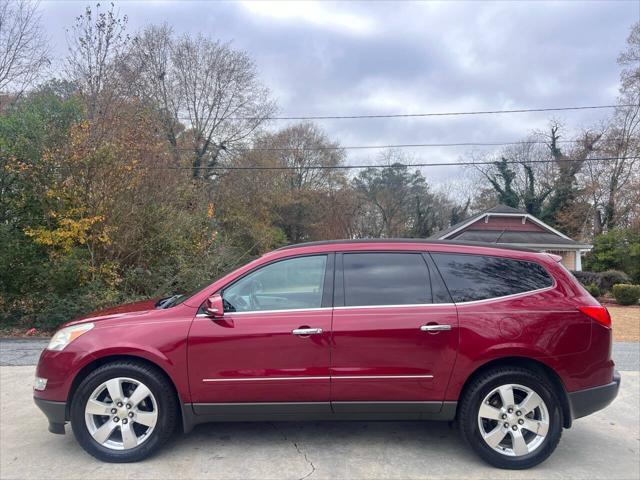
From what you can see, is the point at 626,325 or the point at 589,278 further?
the point at 589,278

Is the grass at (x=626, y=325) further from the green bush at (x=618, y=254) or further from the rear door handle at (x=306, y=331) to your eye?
the green bush at (x=618, y=254)

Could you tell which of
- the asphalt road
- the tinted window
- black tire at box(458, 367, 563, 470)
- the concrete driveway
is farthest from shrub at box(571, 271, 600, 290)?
the tinted window

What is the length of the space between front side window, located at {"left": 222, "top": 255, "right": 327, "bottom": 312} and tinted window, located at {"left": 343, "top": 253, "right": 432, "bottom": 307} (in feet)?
0.81

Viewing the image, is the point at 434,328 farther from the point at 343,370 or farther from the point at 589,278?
the point at 589,278

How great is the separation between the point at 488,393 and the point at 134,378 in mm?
2768

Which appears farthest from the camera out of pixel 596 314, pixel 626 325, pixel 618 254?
pixel 618 254

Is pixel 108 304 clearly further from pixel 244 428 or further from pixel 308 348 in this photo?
pixel 308 348

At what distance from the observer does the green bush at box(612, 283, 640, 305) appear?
64.7ft

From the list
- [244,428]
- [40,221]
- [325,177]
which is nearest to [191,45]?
[325,177]

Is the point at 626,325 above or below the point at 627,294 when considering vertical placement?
above

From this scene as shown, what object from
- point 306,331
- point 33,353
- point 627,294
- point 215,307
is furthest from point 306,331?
point 627,294

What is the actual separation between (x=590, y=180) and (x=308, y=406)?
145ft

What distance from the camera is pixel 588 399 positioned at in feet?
12.7

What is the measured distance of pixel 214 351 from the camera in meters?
3.83
